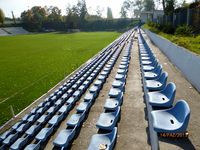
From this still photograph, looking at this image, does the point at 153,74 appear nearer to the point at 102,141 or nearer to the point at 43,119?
the point at 43,119

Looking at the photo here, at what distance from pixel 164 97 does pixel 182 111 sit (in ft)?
5.72

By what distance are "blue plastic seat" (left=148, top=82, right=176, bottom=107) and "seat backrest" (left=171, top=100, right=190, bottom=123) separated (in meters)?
0.76

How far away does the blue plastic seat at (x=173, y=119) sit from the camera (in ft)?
20.3

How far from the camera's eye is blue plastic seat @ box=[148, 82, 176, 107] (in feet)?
25.8

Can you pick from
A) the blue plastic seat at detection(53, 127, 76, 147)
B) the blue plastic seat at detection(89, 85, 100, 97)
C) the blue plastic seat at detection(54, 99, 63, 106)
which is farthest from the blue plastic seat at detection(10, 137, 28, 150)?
the blue plastic seat at detection(89, 85, 100, 97)

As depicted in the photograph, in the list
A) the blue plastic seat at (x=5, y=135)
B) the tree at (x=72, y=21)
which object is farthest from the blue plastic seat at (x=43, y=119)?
the tree at (x=72, y=21)

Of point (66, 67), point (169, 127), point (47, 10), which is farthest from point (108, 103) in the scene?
point (47, 10)

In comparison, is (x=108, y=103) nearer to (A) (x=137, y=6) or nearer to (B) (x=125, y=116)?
(B) (x=125, y=116)

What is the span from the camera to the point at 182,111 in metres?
6.66

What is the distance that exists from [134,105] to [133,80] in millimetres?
4136

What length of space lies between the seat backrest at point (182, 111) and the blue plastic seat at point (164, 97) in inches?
30.1

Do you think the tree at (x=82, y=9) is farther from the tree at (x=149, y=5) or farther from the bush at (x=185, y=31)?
the bush at (x=185, y=31)

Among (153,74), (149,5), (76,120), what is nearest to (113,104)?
(76,120)
